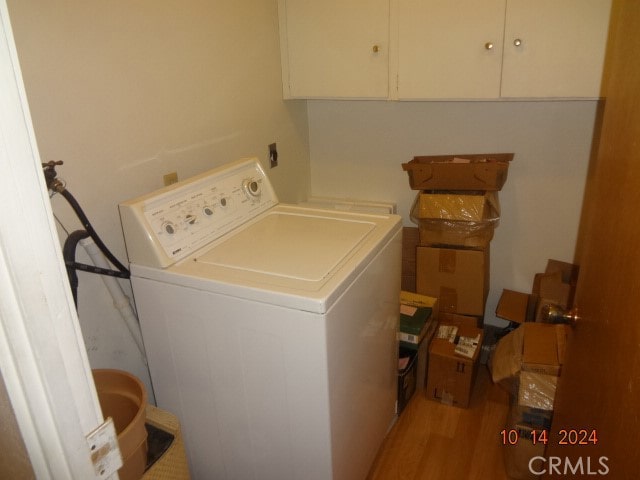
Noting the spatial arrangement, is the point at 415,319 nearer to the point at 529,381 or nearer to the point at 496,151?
the point at 529,381

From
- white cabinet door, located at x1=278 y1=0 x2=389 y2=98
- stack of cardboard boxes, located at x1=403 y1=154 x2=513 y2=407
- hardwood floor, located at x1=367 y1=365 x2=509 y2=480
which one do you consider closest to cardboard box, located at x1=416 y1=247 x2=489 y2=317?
stack of cardboard boxes, located at x1=403 y1=154 x2=513 y2=407

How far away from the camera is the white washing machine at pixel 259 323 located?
1236mm

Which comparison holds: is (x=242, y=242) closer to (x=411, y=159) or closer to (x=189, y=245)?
(x=189, y=245)

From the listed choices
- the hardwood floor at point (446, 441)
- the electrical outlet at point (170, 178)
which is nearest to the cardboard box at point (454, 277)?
the hardwood floor at point (446, 441)

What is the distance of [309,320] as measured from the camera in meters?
1.17

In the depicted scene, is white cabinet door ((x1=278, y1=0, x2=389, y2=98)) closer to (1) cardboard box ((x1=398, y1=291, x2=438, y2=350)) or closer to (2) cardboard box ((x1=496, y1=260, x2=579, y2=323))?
(1) cardboard box ((x1=398, y1=291, x2=438, y2=350))

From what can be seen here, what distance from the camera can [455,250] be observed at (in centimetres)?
227

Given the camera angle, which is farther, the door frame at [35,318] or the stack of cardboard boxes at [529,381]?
the stack of cardboard boxes at [529,381]

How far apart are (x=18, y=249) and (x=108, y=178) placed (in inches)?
38.5

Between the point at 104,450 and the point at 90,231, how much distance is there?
2.62 feet

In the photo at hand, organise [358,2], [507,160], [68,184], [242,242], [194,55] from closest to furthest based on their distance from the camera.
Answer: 1. [68,184]
2. [242,242]
3. [194,55]
4. [358,2]
5. [507,160]

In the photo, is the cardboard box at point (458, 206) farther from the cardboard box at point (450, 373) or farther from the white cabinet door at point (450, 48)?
the cardboard box at point (450, 373)

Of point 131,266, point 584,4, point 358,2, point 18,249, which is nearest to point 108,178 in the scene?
point 131,266

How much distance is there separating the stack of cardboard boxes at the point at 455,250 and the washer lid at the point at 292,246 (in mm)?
746
